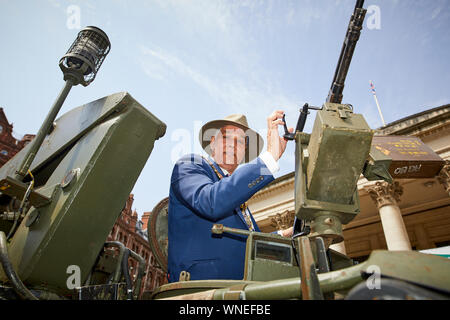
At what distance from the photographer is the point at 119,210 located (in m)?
2.07

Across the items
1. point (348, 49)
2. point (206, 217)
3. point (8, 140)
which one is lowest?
point (206, 217)

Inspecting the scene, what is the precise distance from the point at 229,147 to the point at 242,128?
58cm

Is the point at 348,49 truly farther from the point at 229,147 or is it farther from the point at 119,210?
the point at 119,210

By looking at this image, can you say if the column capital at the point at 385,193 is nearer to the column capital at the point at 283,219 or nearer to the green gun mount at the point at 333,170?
the column capital at the point at 283,219

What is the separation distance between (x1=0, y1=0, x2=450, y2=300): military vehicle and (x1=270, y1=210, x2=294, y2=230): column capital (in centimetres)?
1300

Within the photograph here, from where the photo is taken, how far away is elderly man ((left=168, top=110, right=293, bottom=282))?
175 centimetres

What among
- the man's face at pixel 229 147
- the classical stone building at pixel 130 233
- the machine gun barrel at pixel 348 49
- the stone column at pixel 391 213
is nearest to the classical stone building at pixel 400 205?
the stone column at pixel 391 213

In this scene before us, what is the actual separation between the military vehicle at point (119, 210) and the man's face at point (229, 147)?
85 cm

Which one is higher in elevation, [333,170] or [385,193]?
[385,193]

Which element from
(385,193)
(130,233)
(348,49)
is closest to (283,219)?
(385,193)

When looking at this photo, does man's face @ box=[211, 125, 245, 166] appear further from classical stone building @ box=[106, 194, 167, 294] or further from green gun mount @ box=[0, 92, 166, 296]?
classical stone building @ box=[106, 194, 167, 294]

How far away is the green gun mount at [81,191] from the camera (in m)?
1.68

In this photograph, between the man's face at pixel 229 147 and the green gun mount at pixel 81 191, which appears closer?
the green gun mount at pixel 81 191

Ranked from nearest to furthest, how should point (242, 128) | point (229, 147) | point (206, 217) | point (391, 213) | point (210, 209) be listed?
point (210, 209), point (206, 217), point (229, 147), point (242, 128), point (391, 213)
